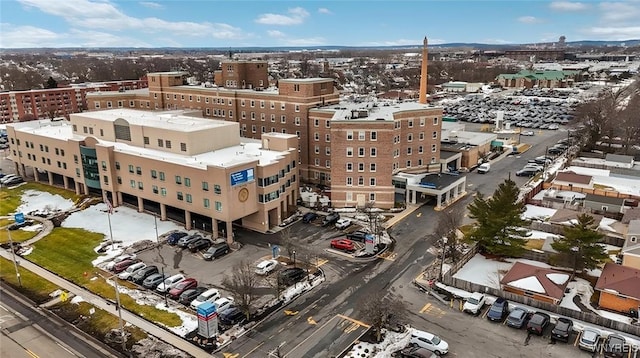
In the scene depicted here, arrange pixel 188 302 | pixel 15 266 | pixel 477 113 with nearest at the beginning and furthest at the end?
pixel 188 302 < pixel 15 266 < pixel 477 113

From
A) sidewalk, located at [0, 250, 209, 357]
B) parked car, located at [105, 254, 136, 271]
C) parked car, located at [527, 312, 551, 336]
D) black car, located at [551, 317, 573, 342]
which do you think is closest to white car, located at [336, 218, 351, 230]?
parked car, located at [105, 254, 136, 271]

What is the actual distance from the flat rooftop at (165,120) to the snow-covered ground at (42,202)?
503 inches

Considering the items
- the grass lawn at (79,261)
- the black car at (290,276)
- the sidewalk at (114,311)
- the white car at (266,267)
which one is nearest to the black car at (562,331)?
the black car at (290,276)

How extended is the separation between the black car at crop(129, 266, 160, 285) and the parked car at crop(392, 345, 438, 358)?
23853mm

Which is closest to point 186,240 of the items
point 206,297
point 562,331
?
point 206,297

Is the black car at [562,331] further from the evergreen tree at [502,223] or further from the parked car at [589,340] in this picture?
the evergreen tree at [502,223]

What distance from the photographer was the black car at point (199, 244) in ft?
155

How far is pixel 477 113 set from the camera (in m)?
136

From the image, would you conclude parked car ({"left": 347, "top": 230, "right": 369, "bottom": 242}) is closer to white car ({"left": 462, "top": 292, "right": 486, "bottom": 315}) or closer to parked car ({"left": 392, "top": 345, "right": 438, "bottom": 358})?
white car ({"left": 462, "top": 292, "right": 486, "bottom": 315})

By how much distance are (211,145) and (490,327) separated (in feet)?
130

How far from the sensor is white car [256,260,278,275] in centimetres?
4256

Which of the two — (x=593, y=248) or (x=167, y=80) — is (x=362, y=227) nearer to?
(x=593, y=248)

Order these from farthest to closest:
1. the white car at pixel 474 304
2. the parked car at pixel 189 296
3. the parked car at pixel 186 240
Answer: the parked car at pixel 186 240
the parked car at pixel 189 296
the white car at pixel 474 304

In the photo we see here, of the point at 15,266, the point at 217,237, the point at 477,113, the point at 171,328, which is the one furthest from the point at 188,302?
the point at 477,113
